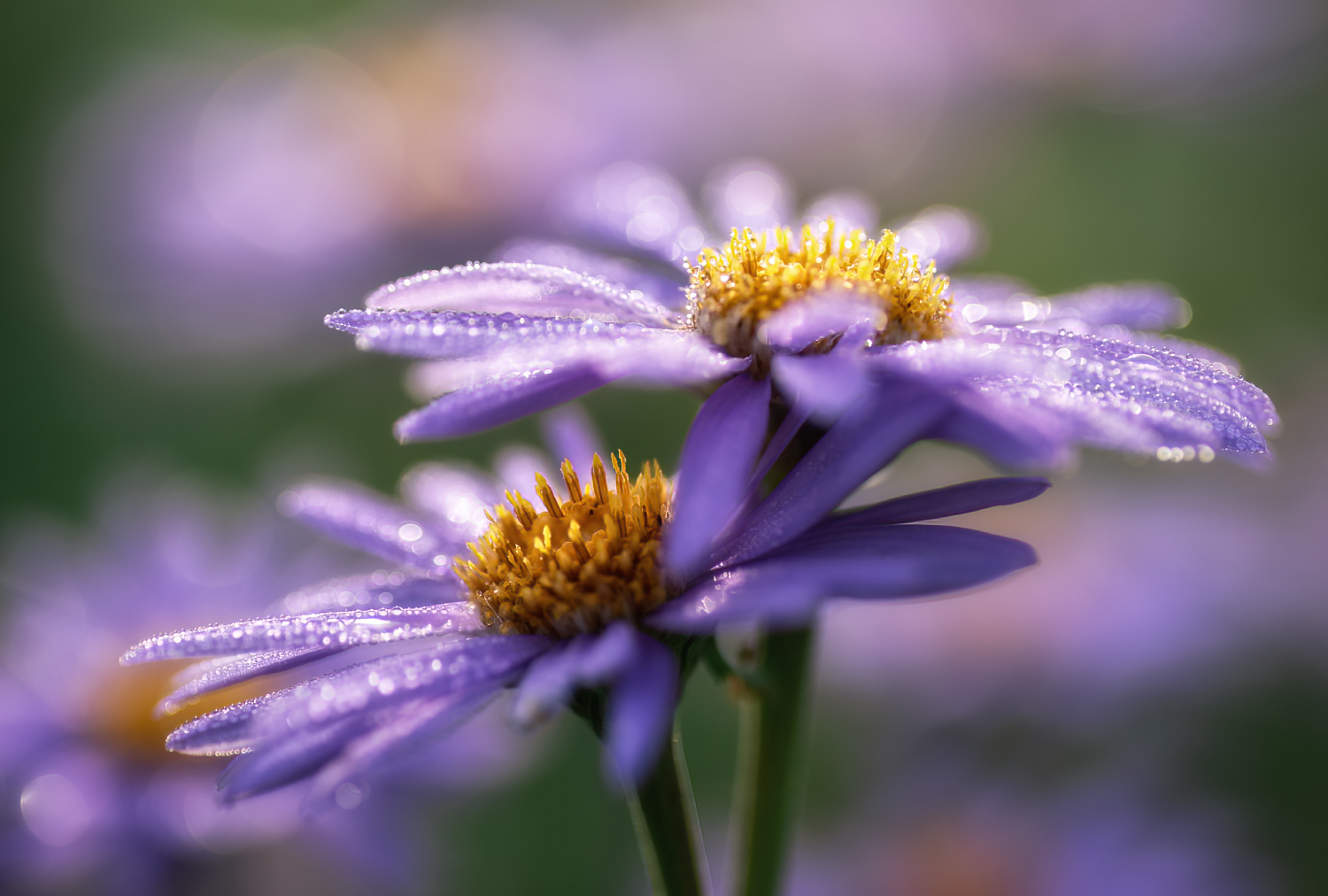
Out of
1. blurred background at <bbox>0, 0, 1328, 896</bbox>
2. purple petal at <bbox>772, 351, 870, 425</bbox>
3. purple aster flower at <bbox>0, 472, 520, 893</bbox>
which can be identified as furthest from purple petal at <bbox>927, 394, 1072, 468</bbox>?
purple aster flower at <bbox>0, 472, 520, 893</bbox>

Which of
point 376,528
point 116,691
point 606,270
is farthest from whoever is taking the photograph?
point 116,691

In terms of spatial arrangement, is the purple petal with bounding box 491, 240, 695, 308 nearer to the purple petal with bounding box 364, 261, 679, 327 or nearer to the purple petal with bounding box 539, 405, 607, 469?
the purple petal with bounding box 364, 261, 679, 327

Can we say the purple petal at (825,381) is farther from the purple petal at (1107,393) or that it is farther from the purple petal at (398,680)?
the purple petal at (398,680)

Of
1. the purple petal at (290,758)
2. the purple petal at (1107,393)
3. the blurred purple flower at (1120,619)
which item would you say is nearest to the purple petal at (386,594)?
the purple petal at (290,758)

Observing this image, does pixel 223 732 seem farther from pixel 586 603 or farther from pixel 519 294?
pixel 519 294

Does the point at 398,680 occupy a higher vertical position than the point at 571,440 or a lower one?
lower

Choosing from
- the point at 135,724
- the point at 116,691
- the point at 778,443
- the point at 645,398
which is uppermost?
the point at 645,398

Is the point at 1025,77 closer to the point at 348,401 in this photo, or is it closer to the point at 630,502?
the point at 348,401

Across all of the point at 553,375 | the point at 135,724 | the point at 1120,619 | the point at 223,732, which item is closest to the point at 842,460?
the point at 553,375
